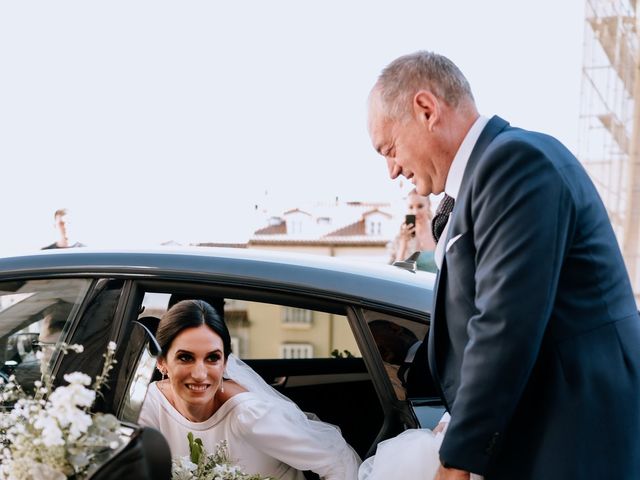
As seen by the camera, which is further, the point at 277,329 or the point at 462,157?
the point at 277,329

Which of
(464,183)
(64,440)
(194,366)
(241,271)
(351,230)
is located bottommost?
(351,230)

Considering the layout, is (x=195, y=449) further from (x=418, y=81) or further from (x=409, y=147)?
(x=418, y=81)

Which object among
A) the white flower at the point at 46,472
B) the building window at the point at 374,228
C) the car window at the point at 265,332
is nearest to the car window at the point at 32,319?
the car window at the point at 265,332

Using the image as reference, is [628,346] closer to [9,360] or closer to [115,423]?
[115,423]

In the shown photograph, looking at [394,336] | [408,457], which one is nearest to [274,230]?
[394,336]

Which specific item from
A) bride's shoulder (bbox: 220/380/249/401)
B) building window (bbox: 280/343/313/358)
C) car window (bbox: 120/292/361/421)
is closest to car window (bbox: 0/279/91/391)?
car window (bbox: 120/292/361/421)

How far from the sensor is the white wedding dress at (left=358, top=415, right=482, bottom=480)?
7.23ft

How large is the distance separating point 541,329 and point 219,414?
54.8 inches

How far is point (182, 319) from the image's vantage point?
275 centimetres

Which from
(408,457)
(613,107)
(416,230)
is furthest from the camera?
(613,107)

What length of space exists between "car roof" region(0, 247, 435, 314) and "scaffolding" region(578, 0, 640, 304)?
1898cm

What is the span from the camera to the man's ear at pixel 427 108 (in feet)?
6.09

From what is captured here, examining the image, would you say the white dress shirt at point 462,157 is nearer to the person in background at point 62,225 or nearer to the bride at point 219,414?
the bride at point 219,414

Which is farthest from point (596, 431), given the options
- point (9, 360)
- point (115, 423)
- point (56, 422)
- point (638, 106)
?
point (638, 106)
